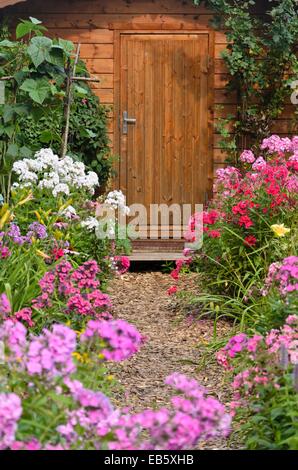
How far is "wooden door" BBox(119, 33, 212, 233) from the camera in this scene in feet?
32.3

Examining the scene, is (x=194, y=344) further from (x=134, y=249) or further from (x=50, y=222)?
(x=134, y=249)

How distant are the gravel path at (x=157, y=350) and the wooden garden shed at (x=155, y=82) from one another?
2041 millimetres

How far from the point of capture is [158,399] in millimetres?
4746

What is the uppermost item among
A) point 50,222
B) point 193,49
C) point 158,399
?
point 193,49

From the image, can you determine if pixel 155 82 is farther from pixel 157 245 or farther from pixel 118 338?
pixel 118 338

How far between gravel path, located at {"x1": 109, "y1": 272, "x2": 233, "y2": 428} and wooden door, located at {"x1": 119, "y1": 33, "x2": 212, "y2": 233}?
1974 millimetres

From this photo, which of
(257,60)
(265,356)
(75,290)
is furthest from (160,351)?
(257,60)

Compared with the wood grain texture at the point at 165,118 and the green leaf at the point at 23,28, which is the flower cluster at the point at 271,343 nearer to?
the green leaf at the point at 23,28

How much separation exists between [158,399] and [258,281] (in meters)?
1.67

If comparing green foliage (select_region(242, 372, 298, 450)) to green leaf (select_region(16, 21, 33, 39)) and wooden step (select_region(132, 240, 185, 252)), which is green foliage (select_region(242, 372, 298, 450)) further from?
wooden step (select_region(132, 240, 185, 252))

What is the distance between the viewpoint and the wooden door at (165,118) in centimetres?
984

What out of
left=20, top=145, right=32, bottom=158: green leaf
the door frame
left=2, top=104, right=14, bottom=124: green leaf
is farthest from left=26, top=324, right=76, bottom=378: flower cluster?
the door frame

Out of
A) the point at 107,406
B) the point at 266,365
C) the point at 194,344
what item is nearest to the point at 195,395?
the point at 107,406

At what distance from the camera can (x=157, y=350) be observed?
229 inches
